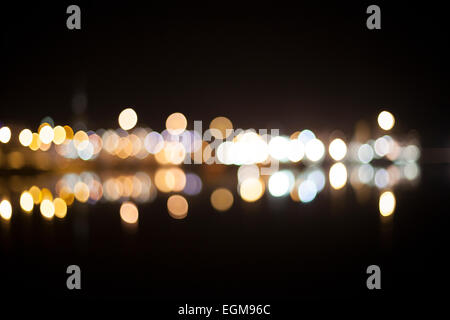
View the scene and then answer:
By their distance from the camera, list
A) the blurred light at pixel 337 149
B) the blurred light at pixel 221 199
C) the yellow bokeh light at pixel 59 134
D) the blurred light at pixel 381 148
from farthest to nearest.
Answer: the blurred light at pixel 381 148 → the blurred light at pixel 337 149 → the yellow bokeh light at pixel 59 134 → the blurred light at pixel 221 199

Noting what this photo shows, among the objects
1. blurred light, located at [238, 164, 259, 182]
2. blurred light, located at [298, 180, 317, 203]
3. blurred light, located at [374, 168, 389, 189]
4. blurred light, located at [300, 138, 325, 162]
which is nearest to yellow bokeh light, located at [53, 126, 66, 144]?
blurred light, located at [238, 164, 259, 182]

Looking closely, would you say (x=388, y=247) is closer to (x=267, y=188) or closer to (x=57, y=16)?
(x=267, y=188)

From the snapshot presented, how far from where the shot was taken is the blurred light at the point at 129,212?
12.9 feet

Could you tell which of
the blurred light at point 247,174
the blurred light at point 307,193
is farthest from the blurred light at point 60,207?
the blurred light at point 247,174

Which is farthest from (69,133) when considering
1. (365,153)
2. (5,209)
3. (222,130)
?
(365,153)

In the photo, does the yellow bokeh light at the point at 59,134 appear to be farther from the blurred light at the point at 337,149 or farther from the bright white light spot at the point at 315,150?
the blurred light at the point at 337,149

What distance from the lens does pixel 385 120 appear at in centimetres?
1555

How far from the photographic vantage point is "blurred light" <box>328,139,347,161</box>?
19.8 meters

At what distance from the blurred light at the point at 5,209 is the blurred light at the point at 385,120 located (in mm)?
14067

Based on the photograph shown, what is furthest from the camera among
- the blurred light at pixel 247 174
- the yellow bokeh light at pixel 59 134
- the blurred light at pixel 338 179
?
the yellow bokeh light at pixel 59 134

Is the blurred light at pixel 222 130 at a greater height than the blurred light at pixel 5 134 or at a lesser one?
greater

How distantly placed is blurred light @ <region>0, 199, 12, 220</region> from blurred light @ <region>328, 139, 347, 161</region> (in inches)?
650

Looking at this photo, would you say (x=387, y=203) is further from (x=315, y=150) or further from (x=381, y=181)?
(x=315, y=150)
